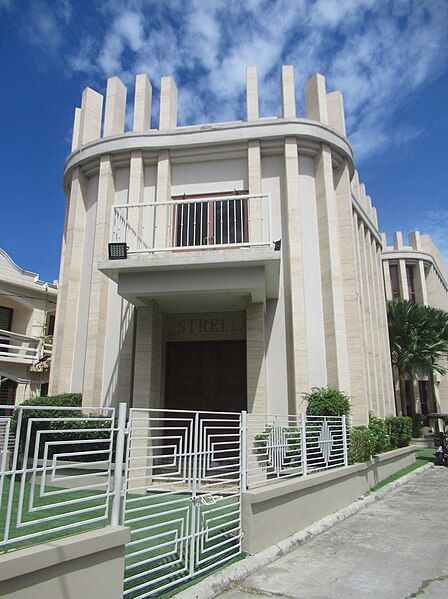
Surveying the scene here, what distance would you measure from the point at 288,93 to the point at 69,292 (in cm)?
854

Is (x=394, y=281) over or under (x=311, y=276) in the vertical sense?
over

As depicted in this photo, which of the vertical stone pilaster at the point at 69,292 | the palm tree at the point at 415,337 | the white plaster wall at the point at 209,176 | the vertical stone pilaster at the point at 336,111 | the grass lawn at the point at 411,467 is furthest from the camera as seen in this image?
the palm tree at the point at 415,337

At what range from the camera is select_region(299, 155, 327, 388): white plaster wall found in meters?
11.7

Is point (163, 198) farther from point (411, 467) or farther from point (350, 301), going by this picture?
point (411, 467)

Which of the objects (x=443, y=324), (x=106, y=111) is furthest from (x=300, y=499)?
(x=443, y=324)

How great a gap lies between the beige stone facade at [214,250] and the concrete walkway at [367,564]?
12.3 feet

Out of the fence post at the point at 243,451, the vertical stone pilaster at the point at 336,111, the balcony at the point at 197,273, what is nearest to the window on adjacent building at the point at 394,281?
the vertical stone pilaster at the point at 336,111

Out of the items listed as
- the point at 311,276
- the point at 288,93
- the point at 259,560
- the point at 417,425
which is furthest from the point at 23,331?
the point at 417,425

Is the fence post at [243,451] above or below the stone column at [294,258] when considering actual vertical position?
below

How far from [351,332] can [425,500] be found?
4429mm

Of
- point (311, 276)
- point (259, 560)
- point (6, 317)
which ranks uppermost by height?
point (6, 317)

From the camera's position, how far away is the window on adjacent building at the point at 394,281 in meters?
30.6

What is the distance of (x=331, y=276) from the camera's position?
12.1 metres

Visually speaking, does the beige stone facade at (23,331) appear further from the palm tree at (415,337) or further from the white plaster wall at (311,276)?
the palm tree at (415,337)
